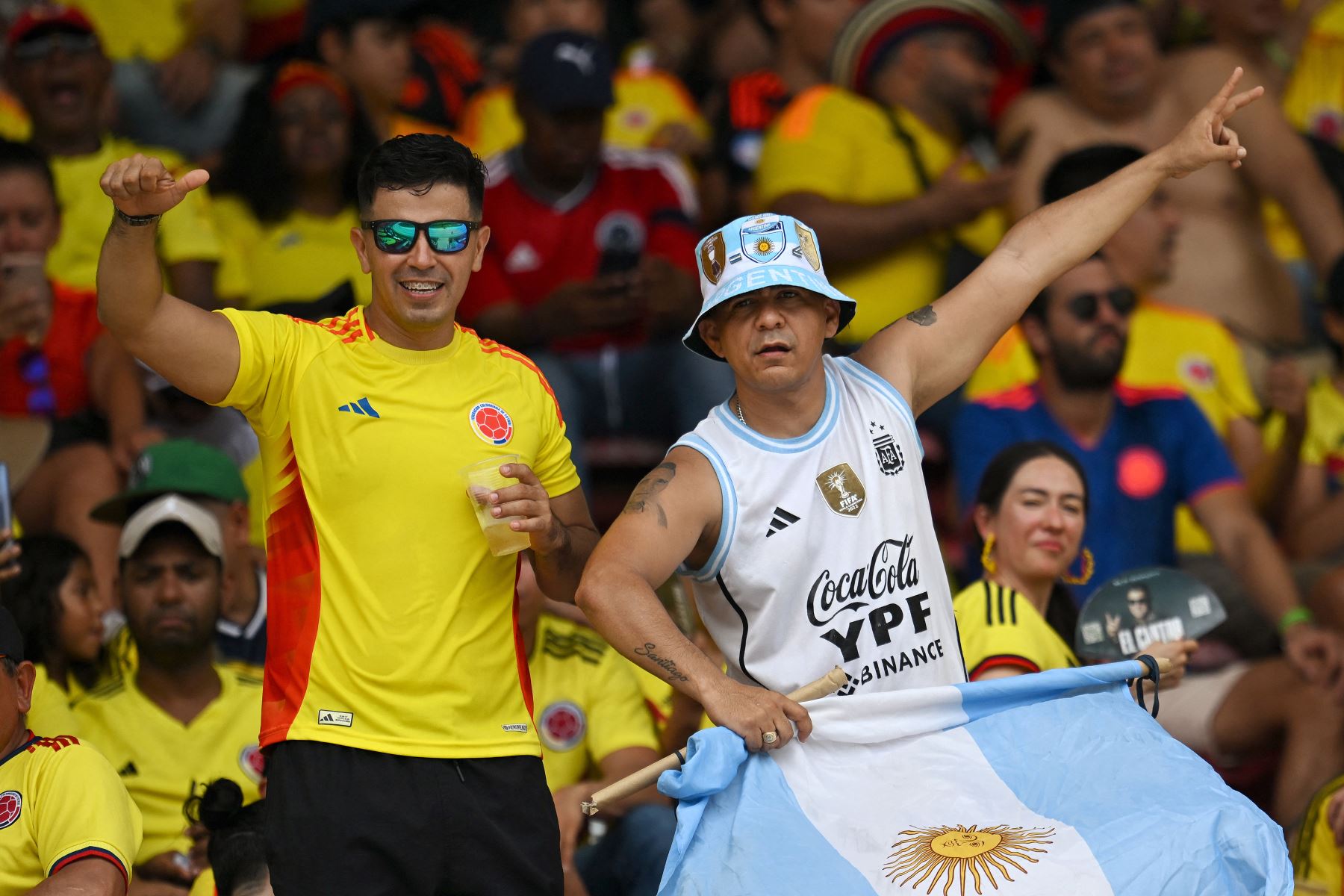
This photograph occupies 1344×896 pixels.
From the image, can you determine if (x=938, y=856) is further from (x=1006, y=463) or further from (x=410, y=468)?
(x=1006, y=463)

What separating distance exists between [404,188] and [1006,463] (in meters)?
2.39

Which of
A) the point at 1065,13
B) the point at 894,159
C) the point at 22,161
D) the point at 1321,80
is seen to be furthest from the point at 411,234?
the point at 1321,80

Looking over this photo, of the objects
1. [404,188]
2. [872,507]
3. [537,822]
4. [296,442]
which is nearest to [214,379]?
[296,442]

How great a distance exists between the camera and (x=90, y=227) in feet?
23.5

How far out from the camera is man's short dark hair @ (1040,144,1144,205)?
7320 millimetres

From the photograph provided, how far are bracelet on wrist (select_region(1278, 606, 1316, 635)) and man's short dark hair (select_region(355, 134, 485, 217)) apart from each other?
3.41 metres

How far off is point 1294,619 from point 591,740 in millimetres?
2410

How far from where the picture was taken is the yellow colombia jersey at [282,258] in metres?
7.21

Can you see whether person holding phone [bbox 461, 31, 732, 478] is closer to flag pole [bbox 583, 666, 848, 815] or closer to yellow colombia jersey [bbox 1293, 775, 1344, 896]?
yellow colombia jersey [bbox 1293, 775, 1344, 896]

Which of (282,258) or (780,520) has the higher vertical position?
(282,258)

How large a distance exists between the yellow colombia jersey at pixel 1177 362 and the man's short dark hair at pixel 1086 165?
0.59 m

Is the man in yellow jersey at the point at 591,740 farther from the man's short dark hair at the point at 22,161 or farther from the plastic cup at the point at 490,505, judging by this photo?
the man's short dark hair at the point at 22,161

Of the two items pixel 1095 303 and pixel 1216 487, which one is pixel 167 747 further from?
pixel 1216 487

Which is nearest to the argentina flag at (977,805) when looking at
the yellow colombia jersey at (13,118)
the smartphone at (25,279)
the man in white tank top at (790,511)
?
the man in white tank top at (790,511)
